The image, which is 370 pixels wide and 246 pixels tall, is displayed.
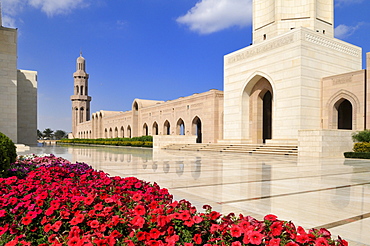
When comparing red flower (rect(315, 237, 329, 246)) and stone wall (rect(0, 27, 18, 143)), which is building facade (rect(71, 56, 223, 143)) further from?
red flower (rect(315, 237, 329, 246))

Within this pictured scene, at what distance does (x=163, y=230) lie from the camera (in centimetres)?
162

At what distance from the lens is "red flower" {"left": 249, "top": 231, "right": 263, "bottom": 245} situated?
1430mm

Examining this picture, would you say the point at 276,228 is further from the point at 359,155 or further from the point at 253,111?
the point at 253,111

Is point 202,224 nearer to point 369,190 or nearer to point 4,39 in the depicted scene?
point 369,190

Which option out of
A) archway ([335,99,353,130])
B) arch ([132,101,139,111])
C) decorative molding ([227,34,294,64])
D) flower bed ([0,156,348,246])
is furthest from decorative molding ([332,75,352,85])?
arch ([132,101,139,111])

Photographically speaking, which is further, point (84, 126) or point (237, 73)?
point (84, 126)

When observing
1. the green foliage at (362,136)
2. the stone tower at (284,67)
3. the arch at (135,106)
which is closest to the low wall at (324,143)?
the green foliage at (362,136)

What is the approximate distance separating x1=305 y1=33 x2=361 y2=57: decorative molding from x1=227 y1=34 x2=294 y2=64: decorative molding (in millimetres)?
1021

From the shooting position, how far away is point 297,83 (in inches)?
580

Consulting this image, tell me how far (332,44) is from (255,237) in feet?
56.5

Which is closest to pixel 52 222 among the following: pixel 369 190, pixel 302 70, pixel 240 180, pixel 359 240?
pixel 359 240

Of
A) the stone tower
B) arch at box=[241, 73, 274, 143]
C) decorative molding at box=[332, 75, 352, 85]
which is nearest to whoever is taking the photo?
decorative molding at box=[332, 75, 352, 85]

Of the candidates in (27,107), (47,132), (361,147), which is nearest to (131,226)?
(361,147)

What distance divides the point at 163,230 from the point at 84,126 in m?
58.1
